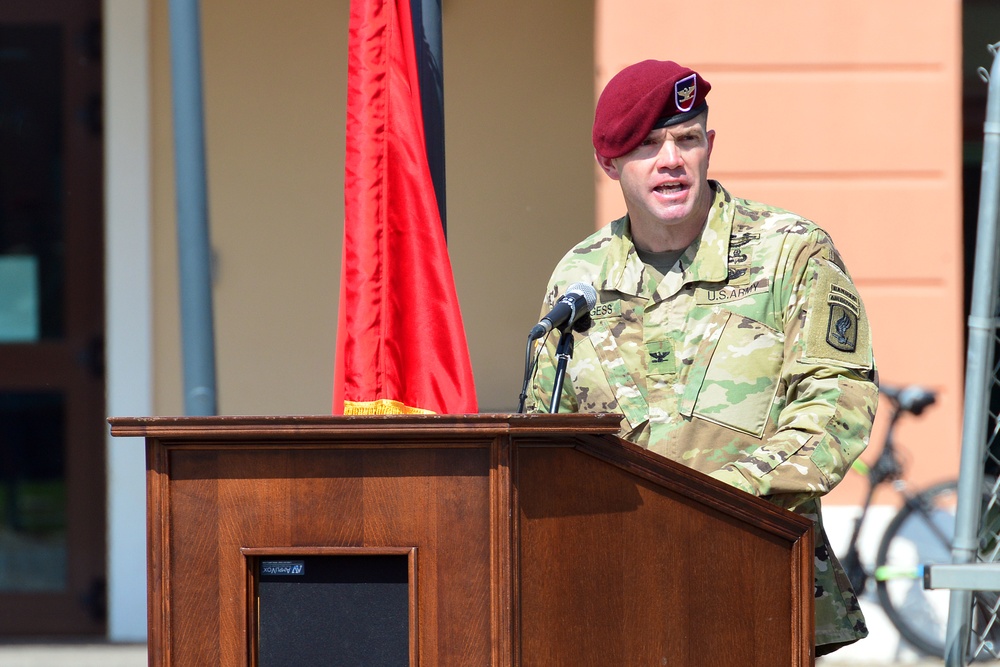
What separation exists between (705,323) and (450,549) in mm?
803

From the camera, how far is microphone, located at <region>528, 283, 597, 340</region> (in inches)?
69.2

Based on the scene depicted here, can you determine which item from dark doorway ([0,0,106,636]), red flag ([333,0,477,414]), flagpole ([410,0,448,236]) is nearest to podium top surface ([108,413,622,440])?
red flag ([333,0,477,414])

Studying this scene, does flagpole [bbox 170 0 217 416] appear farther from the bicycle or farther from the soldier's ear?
the bicycle

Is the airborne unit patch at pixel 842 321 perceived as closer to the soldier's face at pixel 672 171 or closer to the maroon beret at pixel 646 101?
the soldier's face at pixel 672 171

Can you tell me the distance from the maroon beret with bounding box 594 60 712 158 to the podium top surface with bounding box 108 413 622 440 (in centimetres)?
76

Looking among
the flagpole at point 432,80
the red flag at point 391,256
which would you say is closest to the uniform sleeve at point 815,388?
the red flag at point 391,256

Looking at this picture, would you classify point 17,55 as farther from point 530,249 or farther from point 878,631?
point 878,631

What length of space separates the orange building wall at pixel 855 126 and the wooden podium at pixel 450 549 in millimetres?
2889

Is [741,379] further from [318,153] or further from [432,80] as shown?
[318,153]

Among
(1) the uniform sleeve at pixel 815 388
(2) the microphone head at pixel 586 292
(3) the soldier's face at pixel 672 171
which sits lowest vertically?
(1) the uniform sleeve at pixel 815 388

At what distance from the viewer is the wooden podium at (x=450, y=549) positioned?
1.42m

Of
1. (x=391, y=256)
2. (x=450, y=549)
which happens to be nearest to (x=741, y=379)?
(x=450, y=549)

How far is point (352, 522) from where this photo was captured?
1424mm

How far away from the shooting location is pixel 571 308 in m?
1.80
